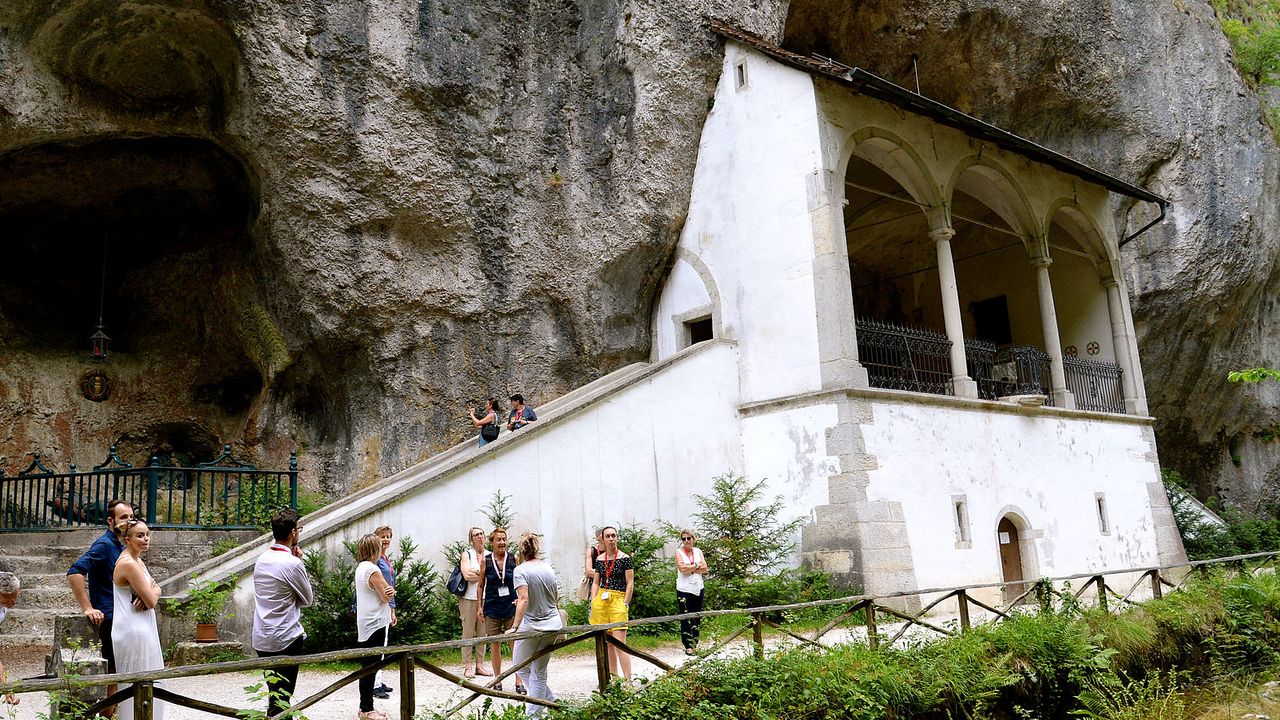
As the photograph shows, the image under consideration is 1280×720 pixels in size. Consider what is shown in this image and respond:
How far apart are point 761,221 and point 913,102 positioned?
9.12ft

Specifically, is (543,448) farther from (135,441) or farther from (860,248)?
(860,248)

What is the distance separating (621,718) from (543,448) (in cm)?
620

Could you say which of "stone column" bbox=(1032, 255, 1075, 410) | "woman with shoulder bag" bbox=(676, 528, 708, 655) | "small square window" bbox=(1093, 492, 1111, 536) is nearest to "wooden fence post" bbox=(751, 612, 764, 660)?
"woman with shoulder bag" bbox=(676, 528, 708, 655)

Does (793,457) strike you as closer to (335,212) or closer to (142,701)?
(335,212)

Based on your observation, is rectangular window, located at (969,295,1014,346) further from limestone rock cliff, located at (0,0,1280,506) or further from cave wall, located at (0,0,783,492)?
cave wall, located at (0,0,783,492)

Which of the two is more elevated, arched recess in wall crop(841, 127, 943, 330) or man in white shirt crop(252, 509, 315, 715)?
arched recess in wall crop(841, 127, 943, 330)

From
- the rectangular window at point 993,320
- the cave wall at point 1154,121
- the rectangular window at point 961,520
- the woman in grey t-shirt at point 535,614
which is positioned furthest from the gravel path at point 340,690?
the cave wall at point 1154,121

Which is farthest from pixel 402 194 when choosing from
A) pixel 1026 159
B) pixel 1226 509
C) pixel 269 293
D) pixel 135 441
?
pixel 1226 509

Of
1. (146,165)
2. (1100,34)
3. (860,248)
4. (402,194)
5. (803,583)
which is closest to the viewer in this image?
(803,583)

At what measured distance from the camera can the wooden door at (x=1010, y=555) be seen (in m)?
14.6

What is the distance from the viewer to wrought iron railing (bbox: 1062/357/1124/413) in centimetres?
1742

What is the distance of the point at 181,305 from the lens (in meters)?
16.2

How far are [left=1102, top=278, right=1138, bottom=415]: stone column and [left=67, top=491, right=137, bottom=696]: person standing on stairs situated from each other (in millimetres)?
17717

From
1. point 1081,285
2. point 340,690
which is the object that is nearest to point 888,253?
point 1081,285
